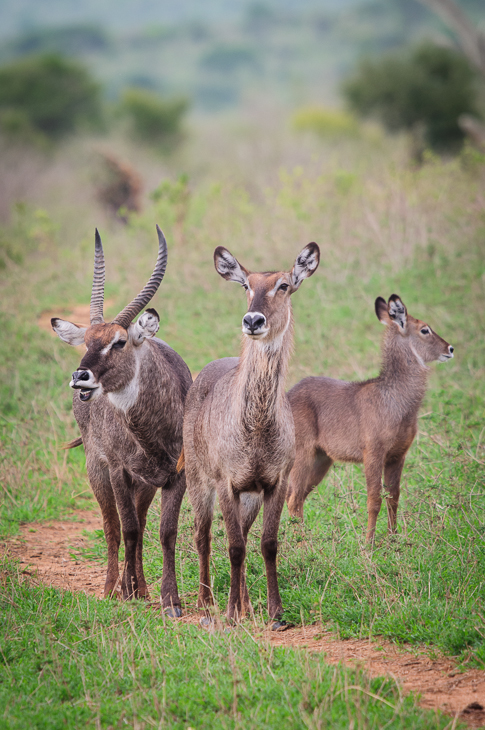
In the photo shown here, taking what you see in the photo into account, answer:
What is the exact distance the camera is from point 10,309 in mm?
11445

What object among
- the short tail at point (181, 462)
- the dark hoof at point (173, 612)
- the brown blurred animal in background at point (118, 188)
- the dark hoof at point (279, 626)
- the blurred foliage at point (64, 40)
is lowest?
the dark hoof at point (173, 612)

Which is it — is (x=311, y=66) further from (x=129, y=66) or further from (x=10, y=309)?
(x=10, y=309)

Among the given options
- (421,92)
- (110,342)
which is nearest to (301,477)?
(110,342)

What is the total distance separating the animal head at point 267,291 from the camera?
4.11 m

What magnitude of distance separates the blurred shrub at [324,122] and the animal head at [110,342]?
80.0 feet

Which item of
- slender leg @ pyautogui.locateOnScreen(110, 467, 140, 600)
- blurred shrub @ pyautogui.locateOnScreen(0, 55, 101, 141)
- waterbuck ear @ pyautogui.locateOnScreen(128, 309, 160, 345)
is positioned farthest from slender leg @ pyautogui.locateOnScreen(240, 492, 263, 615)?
blurred shrub @ pyautogui.locateOnScreen(0, 55, 101, 141)

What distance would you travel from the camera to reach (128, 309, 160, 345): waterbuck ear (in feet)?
15.7

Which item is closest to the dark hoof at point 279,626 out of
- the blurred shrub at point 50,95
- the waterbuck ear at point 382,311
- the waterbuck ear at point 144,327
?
the waterbuck ear at point 144,327

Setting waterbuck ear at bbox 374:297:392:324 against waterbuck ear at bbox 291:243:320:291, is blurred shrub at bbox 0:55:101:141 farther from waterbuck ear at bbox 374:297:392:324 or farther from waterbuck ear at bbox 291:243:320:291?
waterbuck ear at bbox 291:243:320:291

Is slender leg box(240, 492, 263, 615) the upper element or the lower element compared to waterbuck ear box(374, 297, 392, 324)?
lower

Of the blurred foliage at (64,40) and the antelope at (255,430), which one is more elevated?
the blurred foliage at (64,40)

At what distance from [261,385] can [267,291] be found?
0.54 meters

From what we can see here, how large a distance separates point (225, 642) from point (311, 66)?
83.8 meters

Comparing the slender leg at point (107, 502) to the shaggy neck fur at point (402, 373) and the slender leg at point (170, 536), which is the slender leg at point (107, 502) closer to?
the slender leg at point (170, 536)
